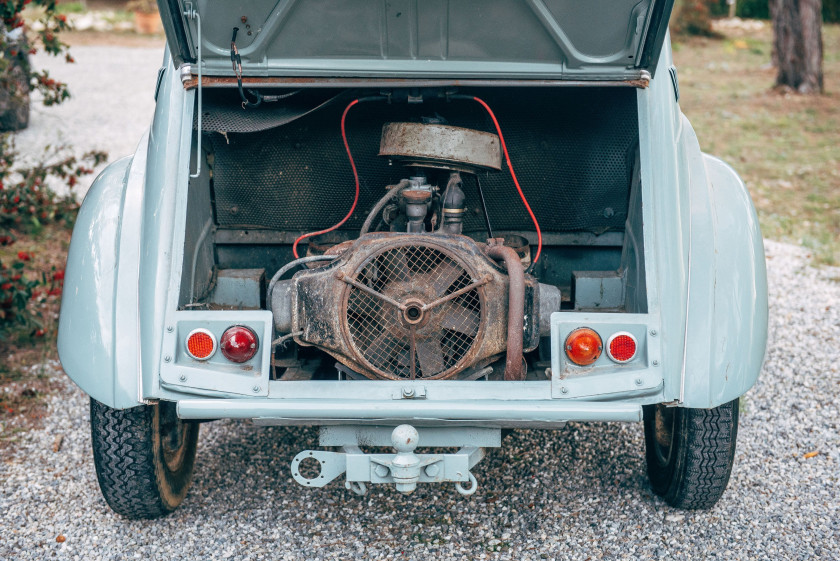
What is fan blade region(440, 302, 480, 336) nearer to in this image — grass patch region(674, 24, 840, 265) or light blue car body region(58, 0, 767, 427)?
light blue car body region(58, 0, 767, 427)

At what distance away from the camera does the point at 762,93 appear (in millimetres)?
12828

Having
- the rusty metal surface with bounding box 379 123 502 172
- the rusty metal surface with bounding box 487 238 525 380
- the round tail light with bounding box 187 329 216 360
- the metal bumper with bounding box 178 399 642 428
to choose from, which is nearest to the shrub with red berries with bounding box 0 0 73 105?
the rusty metal surface with bounding box 379 123 502 172

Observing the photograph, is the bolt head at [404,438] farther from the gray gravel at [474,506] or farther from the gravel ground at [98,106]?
the gravel ground at [98,106]

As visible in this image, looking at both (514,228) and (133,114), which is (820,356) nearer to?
(514,228)

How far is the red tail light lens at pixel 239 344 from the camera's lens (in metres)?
2.74

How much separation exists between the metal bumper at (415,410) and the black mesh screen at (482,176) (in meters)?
1.47

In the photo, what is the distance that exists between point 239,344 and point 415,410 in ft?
2.15

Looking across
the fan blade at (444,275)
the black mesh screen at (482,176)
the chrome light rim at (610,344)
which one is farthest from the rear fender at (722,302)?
the fan blade at (444,275)

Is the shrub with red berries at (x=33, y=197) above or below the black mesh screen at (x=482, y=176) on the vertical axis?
below

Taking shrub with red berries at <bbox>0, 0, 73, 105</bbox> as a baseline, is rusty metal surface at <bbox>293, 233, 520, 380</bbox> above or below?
below

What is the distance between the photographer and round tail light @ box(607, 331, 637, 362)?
275 centimetres

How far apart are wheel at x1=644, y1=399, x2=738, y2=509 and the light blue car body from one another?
0.96 feet

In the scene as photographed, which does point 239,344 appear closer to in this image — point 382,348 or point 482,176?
point 382,348

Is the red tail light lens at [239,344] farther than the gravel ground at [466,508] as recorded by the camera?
No
